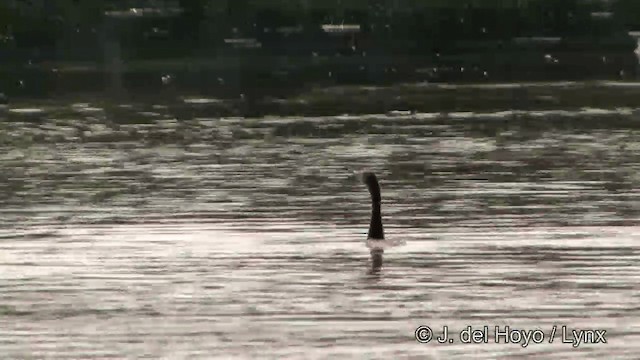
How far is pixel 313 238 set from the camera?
24734mm

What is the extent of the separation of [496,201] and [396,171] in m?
5.52

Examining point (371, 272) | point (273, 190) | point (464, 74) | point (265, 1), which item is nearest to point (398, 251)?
point (371, 272)

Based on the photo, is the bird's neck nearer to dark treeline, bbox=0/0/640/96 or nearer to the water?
the water

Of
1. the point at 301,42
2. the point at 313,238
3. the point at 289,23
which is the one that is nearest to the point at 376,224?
the point at 313,238

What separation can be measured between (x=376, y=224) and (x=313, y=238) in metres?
1.00

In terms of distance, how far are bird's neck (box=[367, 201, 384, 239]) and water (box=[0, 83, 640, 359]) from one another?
29cm

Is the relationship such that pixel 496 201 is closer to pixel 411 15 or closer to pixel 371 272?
pixel 371 272

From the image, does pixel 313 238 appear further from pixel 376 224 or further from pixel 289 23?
pixel 289 23

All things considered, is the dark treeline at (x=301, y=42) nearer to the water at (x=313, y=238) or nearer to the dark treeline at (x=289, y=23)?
the dark treeline at (x=289, y=23)

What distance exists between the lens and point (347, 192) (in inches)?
1210

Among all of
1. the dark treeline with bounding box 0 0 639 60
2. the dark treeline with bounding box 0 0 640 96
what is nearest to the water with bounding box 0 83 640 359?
the dark treeline with bounding box 0 0 640 96

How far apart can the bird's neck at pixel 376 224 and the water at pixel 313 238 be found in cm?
29

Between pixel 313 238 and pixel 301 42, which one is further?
pixel 301 42

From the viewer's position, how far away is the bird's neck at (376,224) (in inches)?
954
